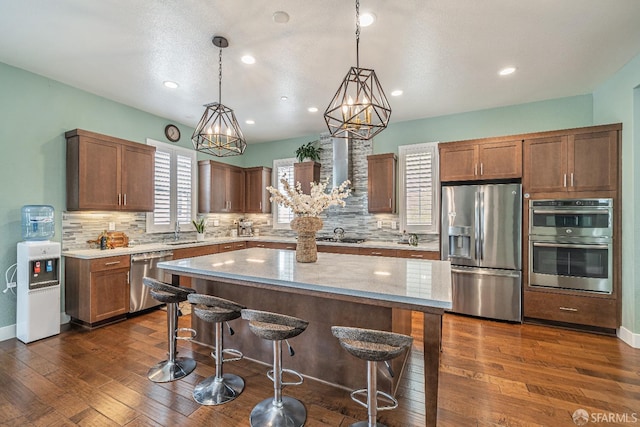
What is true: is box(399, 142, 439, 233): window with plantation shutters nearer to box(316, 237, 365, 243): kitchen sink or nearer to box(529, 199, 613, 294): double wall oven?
box(316, 237, 365, 243): kitchen sink

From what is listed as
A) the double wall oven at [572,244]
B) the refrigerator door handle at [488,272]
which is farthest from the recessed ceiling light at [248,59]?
the double wall oven at [572,244]

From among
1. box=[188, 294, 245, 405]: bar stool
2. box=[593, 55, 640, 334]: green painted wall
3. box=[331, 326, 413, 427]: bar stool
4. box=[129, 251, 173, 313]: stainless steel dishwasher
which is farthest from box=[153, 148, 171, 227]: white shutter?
box=[593, 55, 640, 334]: green painted wall

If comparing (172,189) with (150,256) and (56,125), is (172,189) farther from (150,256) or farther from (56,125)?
(56,125)

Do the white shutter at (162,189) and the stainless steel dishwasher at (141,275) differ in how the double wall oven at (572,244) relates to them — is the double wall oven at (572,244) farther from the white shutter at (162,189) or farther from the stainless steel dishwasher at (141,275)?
the white shutter at (162,189)

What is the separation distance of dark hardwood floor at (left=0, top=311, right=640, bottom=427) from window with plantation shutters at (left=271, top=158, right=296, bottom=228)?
3.39 m

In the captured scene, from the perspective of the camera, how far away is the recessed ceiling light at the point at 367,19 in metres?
2.39

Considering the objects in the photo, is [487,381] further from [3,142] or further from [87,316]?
[3,142]

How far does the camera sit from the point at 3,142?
3252 millimetres

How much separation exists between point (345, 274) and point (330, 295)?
0.38m

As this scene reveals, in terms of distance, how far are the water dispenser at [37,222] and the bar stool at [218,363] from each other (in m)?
2.57

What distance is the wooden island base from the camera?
223 centimetres

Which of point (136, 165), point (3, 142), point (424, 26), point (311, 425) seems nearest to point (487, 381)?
point (311, 425)

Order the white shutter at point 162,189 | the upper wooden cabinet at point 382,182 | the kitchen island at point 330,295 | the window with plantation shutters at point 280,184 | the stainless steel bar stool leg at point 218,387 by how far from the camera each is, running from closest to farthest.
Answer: the kitchen island at point 330,295 → the stainless steel bar stool leg at point 218,387 → the white shutter at point 162,189 → the upper wooden cabinet at point 382,182 → the window with plantation shutters at point 280,184

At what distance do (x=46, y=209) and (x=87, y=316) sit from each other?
1.37 metres
